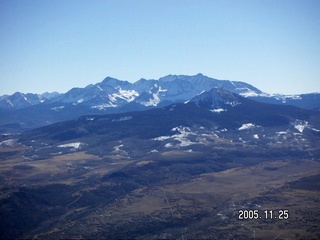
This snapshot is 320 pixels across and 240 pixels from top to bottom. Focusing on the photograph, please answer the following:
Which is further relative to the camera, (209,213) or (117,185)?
(117,185)

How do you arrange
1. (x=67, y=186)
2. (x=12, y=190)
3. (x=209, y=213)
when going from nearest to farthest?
(x=209, y=213)
(x=12, y=190)
(x=67, y=186)

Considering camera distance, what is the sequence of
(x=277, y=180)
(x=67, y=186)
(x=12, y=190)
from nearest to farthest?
(x=12, y=190) < (x=67, y=186) < (x=277, y=180)

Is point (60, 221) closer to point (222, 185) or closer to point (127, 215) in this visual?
point (127, 215)

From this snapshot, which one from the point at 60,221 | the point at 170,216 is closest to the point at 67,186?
the point at 60,221

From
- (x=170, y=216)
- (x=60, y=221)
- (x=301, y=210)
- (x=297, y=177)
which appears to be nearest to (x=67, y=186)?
(x=60, y=221)

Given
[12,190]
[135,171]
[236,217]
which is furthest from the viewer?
[135,171]

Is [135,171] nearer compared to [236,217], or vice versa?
[236,217]

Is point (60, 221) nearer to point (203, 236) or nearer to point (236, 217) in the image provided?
point (203, 236)

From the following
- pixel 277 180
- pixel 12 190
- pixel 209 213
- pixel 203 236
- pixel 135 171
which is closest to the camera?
pixel 203 236

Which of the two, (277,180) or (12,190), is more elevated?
(12,190)
